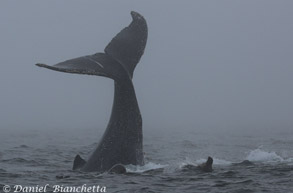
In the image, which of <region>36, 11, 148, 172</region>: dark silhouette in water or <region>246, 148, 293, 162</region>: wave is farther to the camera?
<region>246, 148, 293, 162</region>: wave

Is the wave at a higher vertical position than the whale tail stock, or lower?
lower

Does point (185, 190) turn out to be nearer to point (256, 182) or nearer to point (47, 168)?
point (256, 182)

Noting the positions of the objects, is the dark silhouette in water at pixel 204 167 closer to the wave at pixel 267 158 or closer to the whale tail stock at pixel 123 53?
the whale tail stock at pixel 123 53

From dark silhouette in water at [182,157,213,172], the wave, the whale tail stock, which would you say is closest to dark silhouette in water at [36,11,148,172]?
the whale tail stock

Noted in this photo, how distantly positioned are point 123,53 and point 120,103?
125 centimetres

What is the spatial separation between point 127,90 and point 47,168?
399 cm

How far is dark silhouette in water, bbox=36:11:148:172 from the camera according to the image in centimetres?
1180

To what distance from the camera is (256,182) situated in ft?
37.2

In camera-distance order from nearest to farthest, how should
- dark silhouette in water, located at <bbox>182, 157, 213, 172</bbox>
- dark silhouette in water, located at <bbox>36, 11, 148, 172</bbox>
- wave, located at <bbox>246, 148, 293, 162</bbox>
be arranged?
dark silhouette in water, located at <bbox>36, 11, 148, 172</bbox> < dark silhouette in water, located at <bbox>182, 157, 213, 172</bbox> < wave, located at <bbox>246, 148, 293, 162</bbox>

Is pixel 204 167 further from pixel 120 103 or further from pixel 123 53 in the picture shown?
pixel 123 53

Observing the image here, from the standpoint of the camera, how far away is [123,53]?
12.5m

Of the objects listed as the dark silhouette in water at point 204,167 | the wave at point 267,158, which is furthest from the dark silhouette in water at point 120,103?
the wave at point 267,158

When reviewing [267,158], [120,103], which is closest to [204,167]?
[120,103]

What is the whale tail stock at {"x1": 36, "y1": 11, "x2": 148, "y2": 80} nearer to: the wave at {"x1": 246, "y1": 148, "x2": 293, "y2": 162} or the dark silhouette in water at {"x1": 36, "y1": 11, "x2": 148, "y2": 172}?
the dark silhouette in water at {"x1": 36, "y1": 11, "x2": 148, "y2": 172}
